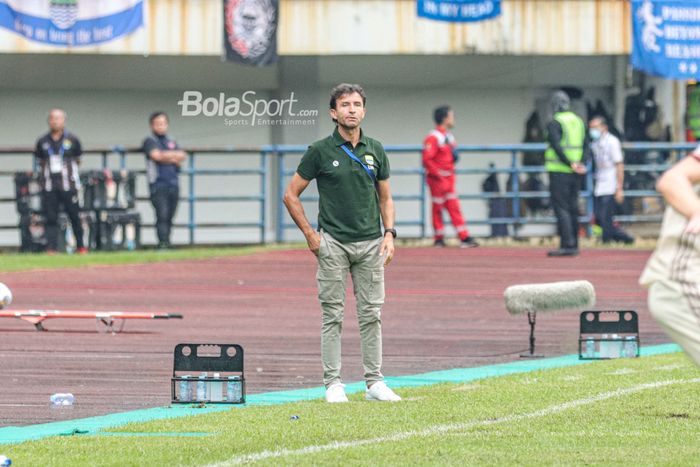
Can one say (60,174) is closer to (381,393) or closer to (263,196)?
(263,196)

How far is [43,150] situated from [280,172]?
3965 mm

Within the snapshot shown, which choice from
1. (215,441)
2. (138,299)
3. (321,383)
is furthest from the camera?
(138,299)

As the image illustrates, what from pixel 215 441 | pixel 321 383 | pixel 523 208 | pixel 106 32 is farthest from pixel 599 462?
pixel 523 208

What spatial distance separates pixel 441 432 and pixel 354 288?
2.03 metres

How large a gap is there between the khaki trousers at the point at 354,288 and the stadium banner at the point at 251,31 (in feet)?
54.0

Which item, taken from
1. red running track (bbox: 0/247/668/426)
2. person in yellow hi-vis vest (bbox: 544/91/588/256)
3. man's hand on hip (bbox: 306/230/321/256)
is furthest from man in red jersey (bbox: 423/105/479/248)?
man's hand on hip (bbox: 306/230/321/256)

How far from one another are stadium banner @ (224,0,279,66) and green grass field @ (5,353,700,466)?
1632 centimetres

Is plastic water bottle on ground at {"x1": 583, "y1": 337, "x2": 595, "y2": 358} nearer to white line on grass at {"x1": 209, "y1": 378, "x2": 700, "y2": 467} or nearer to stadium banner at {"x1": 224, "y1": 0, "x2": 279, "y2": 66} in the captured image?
white line on grass at {"x1": 209, "y1": 378, "x2": 700, "y2": 467}

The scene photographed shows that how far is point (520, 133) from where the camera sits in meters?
31.6

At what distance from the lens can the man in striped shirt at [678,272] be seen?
6.65 m

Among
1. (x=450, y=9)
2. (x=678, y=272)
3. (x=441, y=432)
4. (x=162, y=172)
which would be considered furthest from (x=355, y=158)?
(x=450, y=9)

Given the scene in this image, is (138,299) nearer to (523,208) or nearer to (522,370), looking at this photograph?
(522,370)

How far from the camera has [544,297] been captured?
13.7 m

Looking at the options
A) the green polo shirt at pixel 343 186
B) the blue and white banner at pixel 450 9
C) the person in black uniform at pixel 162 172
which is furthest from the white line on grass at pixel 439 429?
the blue and white banner at pixel 450 9
